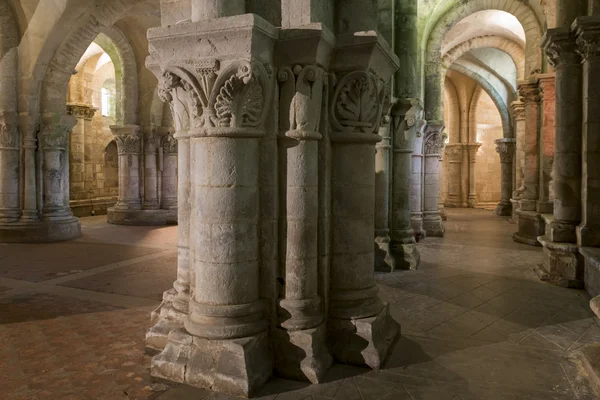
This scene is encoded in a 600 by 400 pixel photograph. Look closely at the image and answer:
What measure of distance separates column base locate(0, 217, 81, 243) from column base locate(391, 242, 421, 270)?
745 centimetres

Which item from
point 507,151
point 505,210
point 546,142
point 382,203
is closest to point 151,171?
point 382,203

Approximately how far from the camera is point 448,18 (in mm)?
10805

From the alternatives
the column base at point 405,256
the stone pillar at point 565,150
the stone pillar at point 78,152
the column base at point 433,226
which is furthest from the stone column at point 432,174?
the stone pillar at point 78,152

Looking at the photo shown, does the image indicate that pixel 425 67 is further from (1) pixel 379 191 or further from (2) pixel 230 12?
(2) pixel 230 12

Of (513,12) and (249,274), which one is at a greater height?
(513,12)

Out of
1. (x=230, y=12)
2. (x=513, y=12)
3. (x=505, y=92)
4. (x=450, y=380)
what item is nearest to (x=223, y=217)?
(x=230, y=12)

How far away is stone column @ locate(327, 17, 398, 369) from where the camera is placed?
11.1 feet

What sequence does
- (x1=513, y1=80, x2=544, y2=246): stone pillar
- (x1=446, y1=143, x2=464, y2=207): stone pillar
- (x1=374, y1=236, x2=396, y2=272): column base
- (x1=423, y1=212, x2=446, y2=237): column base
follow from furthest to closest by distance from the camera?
(x1=446, y1=143, x2=464, y2=207): stone pillar
(x1=423, y1=212, x2=446, y2=237): column base
(x1=513, y1=80, x2=544, y2=246): stone pillar
(x1=374, y1=236, x2=396, y2=272): column base

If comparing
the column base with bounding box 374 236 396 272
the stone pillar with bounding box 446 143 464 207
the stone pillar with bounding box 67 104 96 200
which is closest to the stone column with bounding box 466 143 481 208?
the stone pillar with bounding box 446 143 464 207

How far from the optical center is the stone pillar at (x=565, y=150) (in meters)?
6.37

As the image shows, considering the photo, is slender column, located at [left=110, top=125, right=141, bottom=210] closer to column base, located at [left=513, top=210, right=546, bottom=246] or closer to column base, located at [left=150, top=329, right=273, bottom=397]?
column base, located at [left=513, top=210, right=546, bottom=246]

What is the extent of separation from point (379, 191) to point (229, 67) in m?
4.52

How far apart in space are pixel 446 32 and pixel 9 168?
10.3 m

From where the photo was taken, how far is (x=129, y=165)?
13.6m
